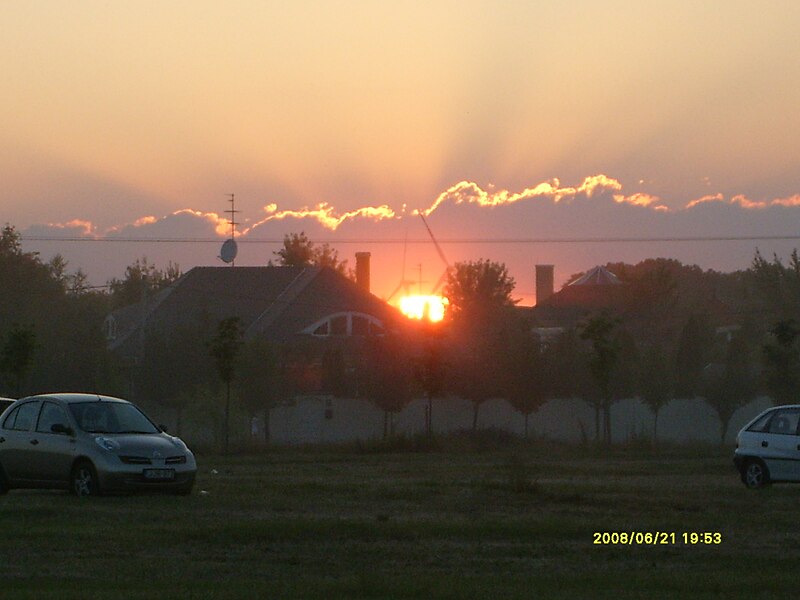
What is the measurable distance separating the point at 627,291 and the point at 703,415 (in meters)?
37.7

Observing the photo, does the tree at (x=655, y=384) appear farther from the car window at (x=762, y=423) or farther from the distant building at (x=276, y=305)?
the car window at (x=762, y=423)

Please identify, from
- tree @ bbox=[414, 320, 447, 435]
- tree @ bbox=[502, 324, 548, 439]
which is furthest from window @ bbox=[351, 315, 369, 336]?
tree @ bbox=[414, 320, 447, 435]

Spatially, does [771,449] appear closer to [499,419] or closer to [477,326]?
[499,419]

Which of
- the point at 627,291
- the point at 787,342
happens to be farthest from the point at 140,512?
the point at 627,291

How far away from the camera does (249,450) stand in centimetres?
4369

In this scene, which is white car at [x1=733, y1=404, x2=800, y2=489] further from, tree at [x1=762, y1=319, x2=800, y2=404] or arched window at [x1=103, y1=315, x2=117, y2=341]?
arched window at [x1=103, y1=315, x2=117, y2=341]

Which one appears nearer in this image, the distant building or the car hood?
the car hood

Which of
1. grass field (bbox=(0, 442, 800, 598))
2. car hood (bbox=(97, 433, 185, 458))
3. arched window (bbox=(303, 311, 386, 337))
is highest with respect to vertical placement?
arched window (bbox=(303, 311, 386, 337))

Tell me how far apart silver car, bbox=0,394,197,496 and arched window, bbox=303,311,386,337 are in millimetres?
50165

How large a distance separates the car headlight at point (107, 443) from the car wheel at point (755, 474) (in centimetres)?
1104

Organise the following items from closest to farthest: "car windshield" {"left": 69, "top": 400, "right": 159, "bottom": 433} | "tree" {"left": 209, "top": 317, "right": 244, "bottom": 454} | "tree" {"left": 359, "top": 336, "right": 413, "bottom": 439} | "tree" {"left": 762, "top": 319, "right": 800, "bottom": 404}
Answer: "car windshield" {"left": 69, "top": 400, "right": 159, "bottom": 433} → "tree" {"left": 209, "top": 317, "right": 244, "bottom": 454} → "tree" {"left": 762, "top": 319, "right": 800, "bottom": 404} → "tree" {"left": 359, "top": 336, "right": 413, "bottom": 439}

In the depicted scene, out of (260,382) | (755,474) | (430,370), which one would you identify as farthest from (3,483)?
(260,382)
